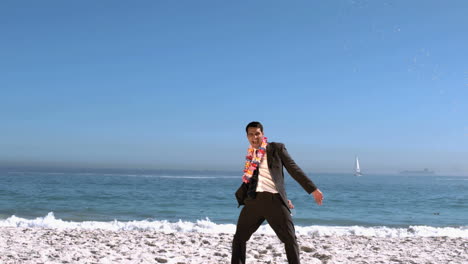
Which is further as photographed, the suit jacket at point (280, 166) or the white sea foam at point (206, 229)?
the white sea foam at point (206, 229)

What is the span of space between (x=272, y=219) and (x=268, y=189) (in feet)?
0.91

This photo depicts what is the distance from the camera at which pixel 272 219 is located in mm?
3943

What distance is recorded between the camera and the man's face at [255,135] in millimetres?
4062

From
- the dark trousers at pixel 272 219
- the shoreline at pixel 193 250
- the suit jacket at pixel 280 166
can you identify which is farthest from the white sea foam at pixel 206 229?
the suit jacket at pixel 280 166

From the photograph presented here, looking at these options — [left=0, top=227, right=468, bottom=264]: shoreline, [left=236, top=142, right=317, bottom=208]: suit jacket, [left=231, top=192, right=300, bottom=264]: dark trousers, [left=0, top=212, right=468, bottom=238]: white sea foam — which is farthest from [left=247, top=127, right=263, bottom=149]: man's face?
[left=0, top=212, right=468, bottom=238]: white sea foam

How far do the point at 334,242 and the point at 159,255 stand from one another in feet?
13.5

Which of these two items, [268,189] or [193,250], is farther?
[193,250]

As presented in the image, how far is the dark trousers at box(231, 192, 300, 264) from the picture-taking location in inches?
153

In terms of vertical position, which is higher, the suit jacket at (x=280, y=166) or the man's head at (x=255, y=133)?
the man's head at (x=255, y=133)

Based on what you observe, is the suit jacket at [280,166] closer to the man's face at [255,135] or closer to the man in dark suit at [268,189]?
the man in dark suit at [268,189]

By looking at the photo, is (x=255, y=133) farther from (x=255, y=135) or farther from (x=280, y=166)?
(x=280, y=166)

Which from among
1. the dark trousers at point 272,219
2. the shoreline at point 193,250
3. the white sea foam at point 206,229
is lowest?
the white sea foam at point 206,229

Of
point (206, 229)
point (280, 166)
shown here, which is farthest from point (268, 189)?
point (206, 229)

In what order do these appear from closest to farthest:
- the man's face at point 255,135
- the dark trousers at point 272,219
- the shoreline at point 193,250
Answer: the dark trousers at point 272,219, the man's face at point 255,135, the shoreline at point 193,250
